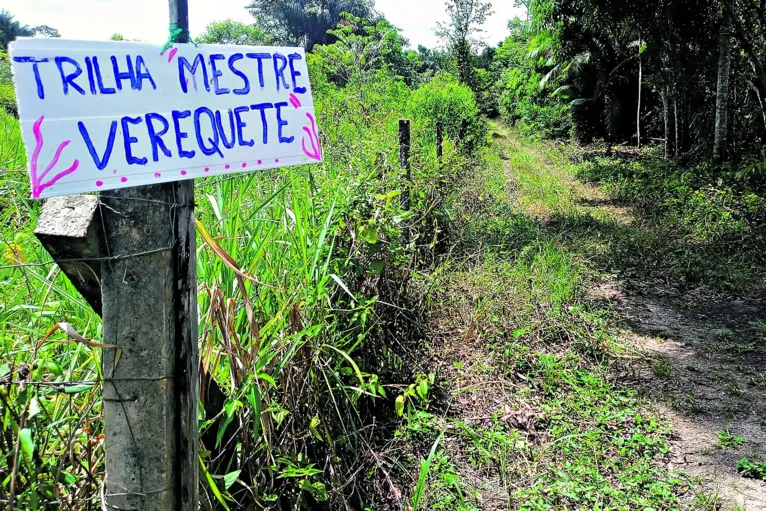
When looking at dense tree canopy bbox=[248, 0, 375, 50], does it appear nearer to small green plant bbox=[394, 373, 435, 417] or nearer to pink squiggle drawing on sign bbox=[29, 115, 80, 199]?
small green plant bbox=[394, 373, 435, 417]

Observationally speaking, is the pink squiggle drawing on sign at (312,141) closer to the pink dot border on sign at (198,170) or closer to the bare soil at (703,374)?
the pink dot border on sign at (198,170)

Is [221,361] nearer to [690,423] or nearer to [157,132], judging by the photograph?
[157,132]

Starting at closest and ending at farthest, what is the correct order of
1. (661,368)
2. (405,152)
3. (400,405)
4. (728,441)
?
(400,405) → (728,441) → (661,368) → (405,152)

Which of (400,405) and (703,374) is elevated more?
(400,405)

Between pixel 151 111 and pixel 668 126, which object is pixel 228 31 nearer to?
pixel 668 126

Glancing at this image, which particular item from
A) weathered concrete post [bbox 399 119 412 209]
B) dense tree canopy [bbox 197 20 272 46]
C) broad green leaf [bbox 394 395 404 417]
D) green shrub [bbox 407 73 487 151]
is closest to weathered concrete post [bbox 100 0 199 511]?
broad green leaf [bbox 394 395 404 417]

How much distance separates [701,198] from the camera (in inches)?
269

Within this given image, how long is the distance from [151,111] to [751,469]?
280 cm

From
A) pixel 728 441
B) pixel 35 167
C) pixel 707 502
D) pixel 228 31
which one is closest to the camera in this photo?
pixel 35 167

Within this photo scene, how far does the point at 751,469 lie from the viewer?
2369mm

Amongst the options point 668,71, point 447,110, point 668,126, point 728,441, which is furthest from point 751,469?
point 668,126

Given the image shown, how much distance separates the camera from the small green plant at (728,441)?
2.57 metres

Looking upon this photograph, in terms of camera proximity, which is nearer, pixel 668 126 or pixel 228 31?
pixel 668 126

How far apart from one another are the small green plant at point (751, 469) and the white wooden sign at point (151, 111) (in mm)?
2451
